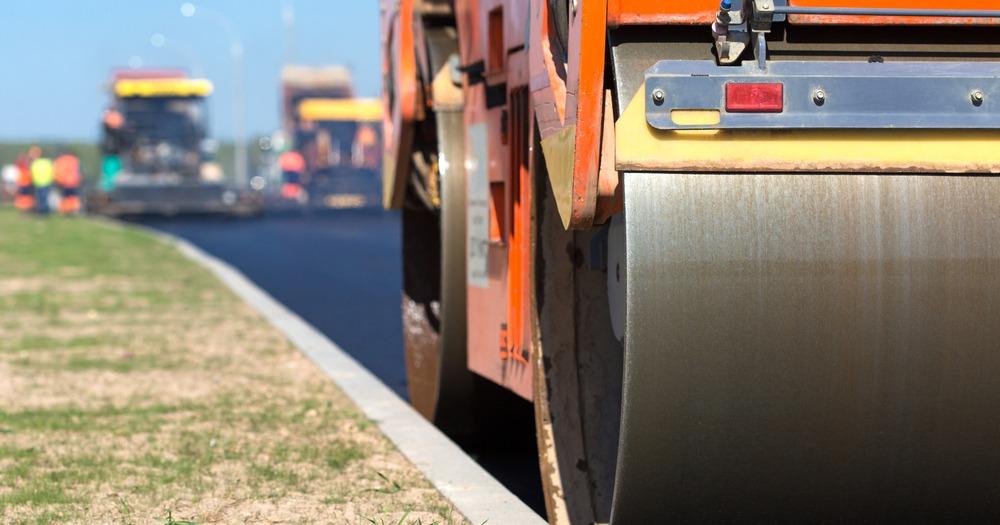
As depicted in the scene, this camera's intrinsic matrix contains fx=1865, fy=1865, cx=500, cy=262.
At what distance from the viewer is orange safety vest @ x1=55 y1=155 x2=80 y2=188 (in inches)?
1629

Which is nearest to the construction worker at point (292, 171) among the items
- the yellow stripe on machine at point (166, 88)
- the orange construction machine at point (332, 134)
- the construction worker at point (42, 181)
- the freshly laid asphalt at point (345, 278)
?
the orange construction machine at point (332, 134)

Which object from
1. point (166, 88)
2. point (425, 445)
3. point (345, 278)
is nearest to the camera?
point (425, 445)

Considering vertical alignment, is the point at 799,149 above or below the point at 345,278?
above

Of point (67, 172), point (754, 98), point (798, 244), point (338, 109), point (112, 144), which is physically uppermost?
point (754, 98)

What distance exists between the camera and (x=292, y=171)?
5259 centimetres

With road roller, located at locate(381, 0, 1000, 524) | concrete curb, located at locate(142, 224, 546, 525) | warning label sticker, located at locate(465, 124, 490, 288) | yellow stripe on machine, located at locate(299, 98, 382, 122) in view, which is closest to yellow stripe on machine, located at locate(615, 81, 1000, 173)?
road roller, located at locate(381, 0, 1000, 524)

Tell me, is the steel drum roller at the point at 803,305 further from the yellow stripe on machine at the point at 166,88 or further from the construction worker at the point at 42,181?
the yellow stripe on machine at the point at 166,88

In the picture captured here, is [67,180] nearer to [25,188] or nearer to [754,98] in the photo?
[25,188]

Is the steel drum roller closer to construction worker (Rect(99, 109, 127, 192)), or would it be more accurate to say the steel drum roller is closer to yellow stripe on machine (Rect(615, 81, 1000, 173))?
yellow stripe on machine (Rect(615, 81, 1000, 173))

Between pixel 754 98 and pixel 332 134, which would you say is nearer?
pixel 754 98

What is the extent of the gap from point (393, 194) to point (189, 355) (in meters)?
3.16

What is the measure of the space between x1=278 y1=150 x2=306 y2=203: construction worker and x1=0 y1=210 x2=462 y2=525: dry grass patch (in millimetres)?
37967

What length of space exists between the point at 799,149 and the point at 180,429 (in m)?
4.08

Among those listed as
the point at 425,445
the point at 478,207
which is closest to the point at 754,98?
the point at 478,207
